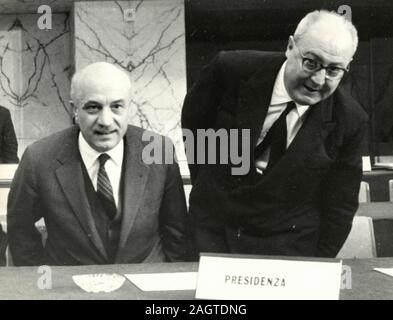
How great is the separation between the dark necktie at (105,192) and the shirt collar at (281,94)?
0.51 m

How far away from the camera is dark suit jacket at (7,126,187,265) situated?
1.76 metres

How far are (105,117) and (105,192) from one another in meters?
0.22

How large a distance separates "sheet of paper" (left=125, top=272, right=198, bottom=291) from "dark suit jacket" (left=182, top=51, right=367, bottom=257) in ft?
0.69

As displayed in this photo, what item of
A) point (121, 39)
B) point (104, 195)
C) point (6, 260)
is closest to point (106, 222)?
point (104, 195)

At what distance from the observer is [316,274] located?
1.29 m

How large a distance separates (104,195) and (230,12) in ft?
2.17

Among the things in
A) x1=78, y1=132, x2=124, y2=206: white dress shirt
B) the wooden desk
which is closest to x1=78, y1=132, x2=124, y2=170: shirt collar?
x1=78, y1=132, x2=124, y2=206: white dress shirt

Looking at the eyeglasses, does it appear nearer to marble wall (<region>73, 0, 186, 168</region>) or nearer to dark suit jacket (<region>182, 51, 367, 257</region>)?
dark suit jacket (<region>182, 51, 367, 257</region>)

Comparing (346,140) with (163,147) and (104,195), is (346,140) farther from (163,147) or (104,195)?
(104,195)

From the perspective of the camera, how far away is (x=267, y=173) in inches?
69.6

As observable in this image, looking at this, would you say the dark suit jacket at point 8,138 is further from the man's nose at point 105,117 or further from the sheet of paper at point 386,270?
the sheet of paper at point 386,270

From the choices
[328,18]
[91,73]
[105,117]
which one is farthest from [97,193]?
[328,18]

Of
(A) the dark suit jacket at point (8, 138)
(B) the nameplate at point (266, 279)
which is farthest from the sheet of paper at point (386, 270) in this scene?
(A) the dark suit jacket at point (8, 138)

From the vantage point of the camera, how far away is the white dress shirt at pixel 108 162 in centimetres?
176
